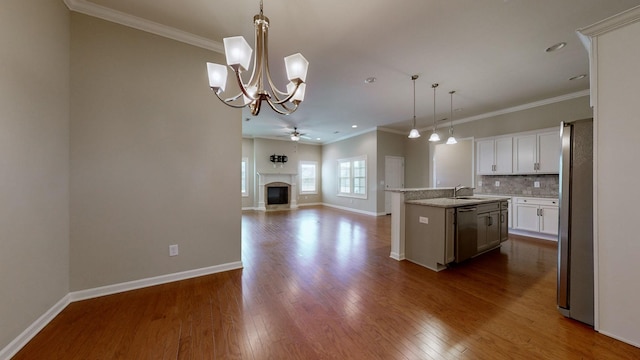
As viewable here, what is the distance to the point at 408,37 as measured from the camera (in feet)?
8.91

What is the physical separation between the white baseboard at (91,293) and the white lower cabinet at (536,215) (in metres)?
5.81

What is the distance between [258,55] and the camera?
187cm

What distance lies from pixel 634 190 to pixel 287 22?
A: 337cm

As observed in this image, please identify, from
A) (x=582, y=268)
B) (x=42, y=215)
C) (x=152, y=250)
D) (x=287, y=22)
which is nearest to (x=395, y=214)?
(x=582, y=268)

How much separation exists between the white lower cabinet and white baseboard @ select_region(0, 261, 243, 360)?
229 inches

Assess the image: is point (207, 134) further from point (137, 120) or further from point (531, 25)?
point (531, 25)

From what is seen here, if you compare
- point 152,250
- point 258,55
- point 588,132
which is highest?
point 258,55

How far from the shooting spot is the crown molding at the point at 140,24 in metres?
2.22

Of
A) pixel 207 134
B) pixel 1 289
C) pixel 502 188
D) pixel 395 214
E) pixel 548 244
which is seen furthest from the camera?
pixel 502 188

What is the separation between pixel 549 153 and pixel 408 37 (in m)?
4.30

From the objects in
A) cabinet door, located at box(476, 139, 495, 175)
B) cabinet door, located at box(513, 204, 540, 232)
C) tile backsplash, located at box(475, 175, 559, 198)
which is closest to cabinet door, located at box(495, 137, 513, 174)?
cabinet door, located at box(476, 139, 495, 175)

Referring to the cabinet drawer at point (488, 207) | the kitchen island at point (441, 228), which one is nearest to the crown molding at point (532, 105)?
the kitchen island at point (441, 228)

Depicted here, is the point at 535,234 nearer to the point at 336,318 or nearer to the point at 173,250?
the point at 336,318

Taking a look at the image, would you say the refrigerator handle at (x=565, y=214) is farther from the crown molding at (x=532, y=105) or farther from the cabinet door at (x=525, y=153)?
the crown molding at (x=532, y=105)
